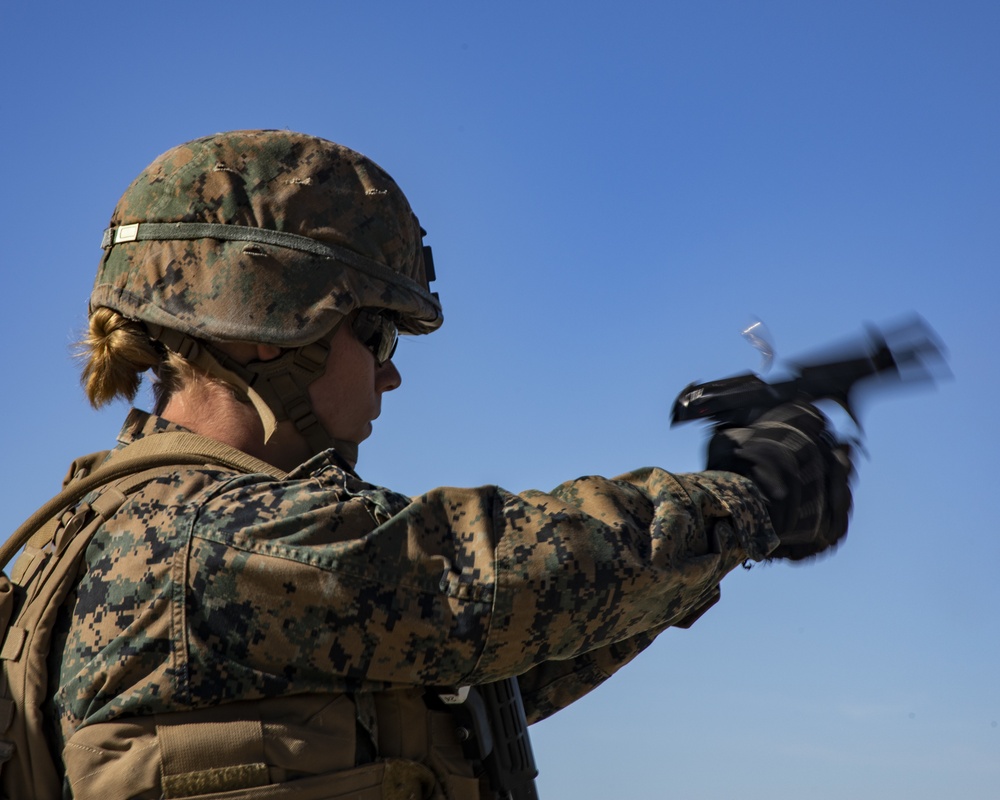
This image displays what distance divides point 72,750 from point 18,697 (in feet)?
0.98

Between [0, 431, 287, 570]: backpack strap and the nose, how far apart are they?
2.62 feet

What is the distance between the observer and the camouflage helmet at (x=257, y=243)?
203 inches

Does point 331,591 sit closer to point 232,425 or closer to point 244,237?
point 232,425

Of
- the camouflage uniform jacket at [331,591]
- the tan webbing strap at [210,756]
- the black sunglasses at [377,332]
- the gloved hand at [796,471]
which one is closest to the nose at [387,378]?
the black sunglasses at [377,332]

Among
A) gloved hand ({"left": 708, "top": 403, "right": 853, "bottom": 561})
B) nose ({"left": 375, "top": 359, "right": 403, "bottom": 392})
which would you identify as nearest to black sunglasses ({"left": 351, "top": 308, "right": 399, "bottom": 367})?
nose ({"left": 375, "top": 359, "right": 403, "bottom": 392})

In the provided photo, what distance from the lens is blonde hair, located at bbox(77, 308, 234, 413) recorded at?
17.4ft


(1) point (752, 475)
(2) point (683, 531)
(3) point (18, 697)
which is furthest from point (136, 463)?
(1) point (752, 475)

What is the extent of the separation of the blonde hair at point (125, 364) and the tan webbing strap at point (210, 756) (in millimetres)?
1508

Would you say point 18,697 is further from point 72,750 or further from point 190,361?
point 190,361

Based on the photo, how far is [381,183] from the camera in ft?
18.8

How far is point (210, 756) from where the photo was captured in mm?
4281

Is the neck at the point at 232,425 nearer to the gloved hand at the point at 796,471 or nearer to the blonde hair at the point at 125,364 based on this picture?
the blonde hair at the point at 125,364

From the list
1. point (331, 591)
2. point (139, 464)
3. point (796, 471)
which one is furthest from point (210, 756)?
point (796, 471)

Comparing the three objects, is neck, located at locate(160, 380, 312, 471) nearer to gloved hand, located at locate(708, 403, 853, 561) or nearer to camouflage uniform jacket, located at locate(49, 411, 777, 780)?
camouflage uniform jacket, located at locate(49, 411, 777, 780)
